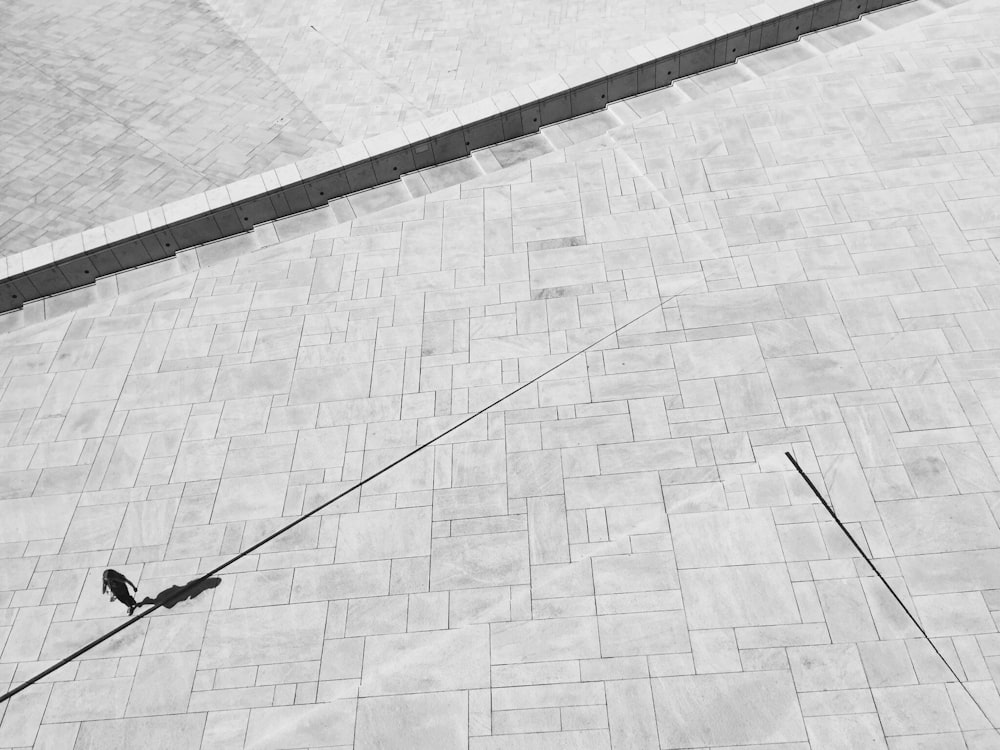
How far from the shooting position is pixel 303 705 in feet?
23.2

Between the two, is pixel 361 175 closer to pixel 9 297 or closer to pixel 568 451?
pixel 9 297

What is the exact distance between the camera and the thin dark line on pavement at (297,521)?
749 centimetres

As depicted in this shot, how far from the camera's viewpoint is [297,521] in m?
8.18

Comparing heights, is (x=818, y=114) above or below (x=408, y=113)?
above

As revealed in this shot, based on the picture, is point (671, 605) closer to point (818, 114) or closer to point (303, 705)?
point (303, 705)

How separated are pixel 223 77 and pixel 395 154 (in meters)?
10.1

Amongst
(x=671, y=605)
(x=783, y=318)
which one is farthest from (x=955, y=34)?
(x=671, y=605)

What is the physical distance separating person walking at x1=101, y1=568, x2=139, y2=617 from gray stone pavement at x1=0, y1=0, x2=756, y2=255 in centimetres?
1056

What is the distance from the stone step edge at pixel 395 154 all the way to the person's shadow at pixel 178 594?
474 cm

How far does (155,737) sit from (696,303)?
274 inches

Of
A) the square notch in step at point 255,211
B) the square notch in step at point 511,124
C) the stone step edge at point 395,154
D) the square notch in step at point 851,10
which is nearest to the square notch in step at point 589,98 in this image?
the stone step edge at point 395,154

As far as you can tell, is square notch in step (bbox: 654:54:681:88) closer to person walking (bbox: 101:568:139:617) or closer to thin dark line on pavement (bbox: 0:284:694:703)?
thin dark line on pavement (bbox: 0:284:694:703)

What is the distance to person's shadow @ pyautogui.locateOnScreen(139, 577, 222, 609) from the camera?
7703 millimetres

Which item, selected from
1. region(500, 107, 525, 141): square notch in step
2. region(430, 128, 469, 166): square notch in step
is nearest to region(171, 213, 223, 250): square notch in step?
region(430, 128, 469, 166): square notch in step
